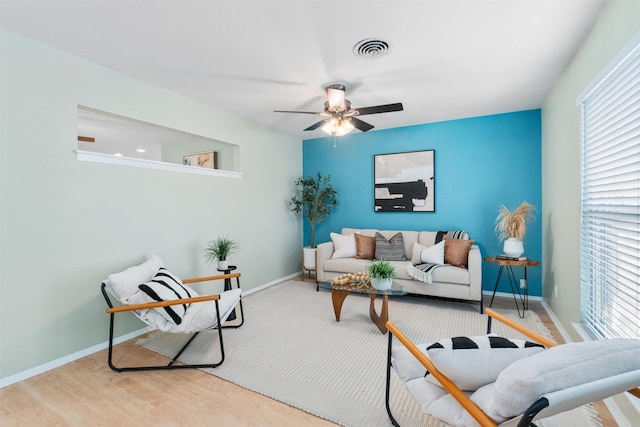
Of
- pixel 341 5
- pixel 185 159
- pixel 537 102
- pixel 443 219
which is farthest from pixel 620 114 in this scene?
pixel 185 159

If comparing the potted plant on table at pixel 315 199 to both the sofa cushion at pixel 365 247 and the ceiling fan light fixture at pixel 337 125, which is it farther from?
the ceiling fan light fixture at pixel 337 125

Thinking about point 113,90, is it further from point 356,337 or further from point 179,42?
point 356,337

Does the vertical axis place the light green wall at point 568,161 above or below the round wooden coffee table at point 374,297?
above

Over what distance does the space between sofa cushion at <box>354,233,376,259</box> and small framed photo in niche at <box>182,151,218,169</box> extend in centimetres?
292

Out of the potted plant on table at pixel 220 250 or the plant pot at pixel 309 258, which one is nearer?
the potted plant on table at pixel 220 250

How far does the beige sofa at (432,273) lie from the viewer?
3.57 metres

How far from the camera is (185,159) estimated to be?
5.61 m

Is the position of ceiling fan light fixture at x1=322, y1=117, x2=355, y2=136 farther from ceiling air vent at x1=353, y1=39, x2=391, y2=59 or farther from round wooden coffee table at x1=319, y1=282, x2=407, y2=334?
round wooden coffee table at x1=319, y1=282, x2=407, y2=334

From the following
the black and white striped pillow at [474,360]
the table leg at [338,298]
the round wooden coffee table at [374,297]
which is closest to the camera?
the black and white striped pillow at [474,360]

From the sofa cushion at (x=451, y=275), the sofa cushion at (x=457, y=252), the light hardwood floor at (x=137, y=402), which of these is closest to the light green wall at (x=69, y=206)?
the light hardwood floor at (x=137, y=402)

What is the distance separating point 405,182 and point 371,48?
2725mm

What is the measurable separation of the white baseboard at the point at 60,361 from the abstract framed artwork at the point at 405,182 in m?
3.78

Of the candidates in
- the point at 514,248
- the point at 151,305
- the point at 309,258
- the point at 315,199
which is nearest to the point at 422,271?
the point at 514,248

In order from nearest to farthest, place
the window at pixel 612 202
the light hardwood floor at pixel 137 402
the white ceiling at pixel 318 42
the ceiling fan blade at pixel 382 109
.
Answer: the window at pixel 612 202 → the light hardwood floor at pixel 137 402 → the white ceiling at pixel 318 42 → the ceiling fan blade at pixel 382 109
